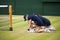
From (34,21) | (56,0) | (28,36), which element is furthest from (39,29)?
(56,0)

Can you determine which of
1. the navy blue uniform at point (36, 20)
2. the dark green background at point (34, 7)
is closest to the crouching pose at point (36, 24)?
the navy blue uniform at point (36, 20)

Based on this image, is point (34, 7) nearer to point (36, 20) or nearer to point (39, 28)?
point (36, 20)

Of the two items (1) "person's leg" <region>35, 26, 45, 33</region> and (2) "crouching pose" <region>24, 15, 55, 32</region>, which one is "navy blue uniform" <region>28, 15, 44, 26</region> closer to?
(2) "crouching pose" <region>24, 15, 55, 32</region>

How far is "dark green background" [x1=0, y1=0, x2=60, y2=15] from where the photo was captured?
9750 mm

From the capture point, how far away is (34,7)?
985 centimetres

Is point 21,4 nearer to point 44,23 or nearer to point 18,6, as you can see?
point 18,6

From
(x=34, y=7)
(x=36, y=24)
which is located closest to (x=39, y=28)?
(x=36, y=24)

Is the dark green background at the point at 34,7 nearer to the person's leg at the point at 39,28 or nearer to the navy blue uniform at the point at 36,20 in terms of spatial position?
the navy blue uniform at the point at 36,20

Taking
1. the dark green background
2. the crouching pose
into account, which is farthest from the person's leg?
the dark green background

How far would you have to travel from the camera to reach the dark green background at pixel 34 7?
9.75m

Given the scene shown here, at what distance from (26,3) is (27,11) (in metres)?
0.47

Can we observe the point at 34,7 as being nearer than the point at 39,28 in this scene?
No

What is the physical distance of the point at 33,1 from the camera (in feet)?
32.2

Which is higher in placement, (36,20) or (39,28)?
(36,20)
